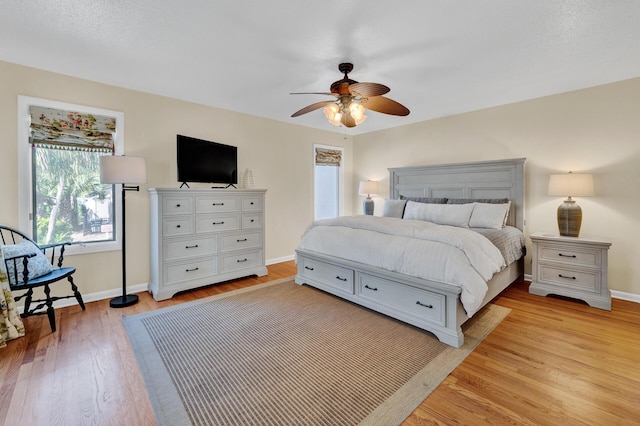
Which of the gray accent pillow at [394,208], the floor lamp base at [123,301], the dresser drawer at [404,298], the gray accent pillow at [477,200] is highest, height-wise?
the gray accent pillow at [477,200]

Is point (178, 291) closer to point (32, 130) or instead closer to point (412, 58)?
point (32, 130)

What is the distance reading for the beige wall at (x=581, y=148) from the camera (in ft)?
10.5

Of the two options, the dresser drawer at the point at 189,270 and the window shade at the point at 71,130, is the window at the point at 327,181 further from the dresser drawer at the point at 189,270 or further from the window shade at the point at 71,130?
the window shade at the point at 71,130

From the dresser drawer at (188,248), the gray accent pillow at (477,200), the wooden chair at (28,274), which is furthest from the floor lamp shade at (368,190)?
the wooden chair at (28,274)

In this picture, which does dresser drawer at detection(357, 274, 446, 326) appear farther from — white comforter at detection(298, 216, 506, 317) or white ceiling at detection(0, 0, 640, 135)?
white ceiling at detection(0, 0, 640, 135)

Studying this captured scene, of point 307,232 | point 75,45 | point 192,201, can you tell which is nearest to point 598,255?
point 307,232

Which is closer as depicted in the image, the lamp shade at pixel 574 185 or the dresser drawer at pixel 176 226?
the lamp shade at pixel 574 185

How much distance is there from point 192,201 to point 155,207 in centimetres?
40

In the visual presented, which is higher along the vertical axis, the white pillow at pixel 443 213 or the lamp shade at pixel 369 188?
the lamp shade at pixel 369 188

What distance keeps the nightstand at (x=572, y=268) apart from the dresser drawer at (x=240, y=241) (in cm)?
352

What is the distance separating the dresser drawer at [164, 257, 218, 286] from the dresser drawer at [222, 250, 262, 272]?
0.14 m

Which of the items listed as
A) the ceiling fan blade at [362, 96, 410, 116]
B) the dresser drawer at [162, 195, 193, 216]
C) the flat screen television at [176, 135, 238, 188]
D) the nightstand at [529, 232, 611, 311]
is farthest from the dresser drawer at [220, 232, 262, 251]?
the nightstand at [529, 232, 611, 311]

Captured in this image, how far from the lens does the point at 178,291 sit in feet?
11.3

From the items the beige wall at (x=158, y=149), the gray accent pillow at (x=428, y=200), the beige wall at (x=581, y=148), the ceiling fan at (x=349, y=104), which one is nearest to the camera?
the ceiling fan at (x=349, y=104)
